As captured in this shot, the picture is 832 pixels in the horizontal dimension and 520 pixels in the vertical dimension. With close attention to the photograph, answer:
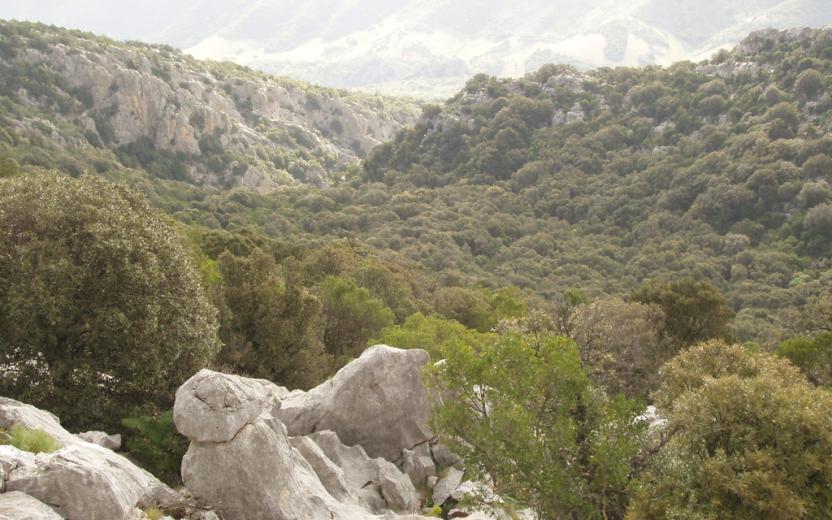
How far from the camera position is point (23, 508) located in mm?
10414

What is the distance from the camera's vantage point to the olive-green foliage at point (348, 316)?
45938mm

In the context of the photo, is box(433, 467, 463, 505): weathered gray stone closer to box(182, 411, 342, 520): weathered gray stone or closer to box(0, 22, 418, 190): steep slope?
box(182, 411, 342, 520): weathered gray stone

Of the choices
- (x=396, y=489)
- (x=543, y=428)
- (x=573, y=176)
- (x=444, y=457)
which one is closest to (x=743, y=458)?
(x=543, y=428)

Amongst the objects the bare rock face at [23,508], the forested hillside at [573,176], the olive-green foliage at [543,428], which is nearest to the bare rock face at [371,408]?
the olive-green foliage at [543,428]

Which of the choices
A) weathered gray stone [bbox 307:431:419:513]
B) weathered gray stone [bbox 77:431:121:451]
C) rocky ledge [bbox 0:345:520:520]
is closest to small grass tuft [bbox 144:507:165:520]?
rocky ledge [bbox 0:345:520:520]

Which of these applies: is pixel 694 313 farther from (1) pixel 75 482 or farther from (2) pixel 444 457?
(1) pixel 75 482

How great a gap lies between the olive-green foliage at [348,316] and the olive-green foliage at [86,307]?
2301cm

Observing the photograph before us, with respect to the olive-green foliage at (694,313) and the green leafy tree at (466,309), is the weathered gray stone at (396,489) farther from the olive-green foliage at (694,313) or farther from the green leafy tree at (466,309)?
the green leafy tree at (466,309)

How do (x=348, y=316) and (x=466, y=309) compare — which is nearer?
(x=348, y=316)

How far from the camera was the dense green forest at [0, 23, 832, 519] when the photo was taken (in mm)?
18719

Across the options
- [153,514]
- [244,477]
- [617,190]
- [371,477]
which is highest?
[153,514]

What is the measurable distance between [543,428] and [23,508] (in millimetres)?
13139

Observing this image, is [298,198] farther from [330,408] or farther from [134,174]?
[330,408]

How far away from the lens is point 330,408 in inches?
993
